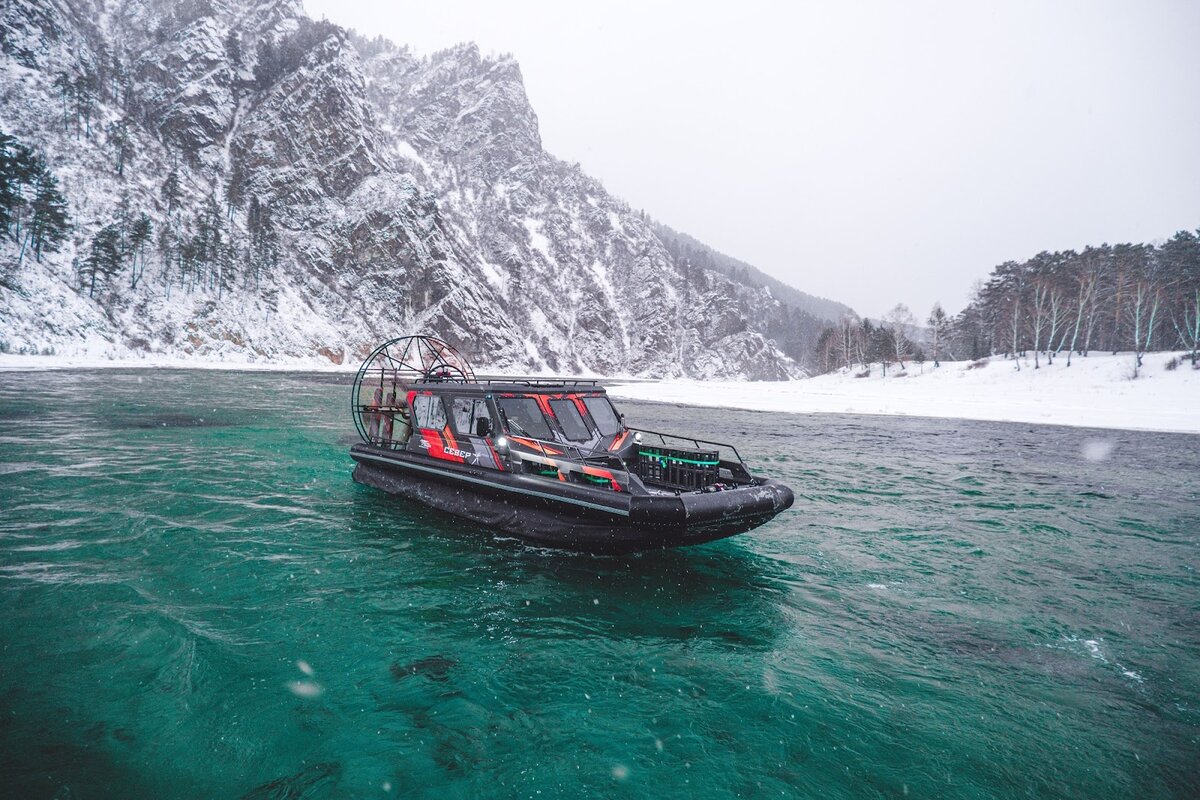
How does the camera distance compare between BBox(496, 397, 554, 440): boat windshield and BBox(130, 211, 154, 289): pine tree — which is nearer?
BBox(496, 397, 554, 440): boat windshield

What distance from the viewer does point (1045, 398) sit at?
3894 centimetres

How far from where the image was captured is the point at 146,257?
65.2 m

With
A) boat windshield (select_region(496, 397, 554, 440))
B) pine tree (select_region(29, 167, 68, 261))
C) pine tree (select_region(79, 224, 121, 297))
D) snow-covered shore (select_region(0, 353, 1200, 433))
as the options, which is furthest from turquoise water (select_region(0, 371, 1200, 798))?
pine tree (select_region(29, 167, 68, 261))

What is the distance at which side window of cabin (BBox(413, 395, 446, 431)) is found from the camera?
32.8 ft

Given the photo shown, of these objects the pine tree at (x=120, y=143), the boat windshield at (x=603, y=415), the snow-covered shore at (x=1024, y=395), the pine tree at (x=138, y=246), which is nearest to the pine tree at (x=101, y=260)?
the pine tree at (x=138, y=246)

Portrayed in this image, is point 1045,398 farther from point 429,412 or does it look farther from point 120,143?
point 120,143

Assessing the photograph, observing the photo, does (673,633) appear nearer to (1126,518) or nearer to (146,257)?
(1126,518)

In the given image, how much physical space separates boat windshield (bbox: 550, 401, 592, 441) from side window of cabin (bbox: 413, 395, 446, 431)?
7.57 ft

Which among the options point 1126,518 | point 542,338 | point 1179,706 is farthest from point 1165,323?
point 542,338

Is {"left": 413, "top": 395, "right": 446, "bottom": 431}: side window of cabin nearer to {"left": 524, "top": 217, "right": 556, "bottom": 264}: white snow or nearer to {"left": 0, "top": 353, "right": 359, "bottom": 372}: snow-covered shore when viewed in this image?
{"left": 0, "top": 353, "right": 359, "bottom": 372}: snow-covered shore

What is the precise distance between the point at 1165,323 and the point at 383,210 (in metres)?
106

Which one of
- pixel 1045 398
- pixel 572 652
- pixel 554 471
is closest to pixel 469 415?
pixel 554 471

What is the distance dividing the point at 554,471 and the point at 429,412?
360 cm

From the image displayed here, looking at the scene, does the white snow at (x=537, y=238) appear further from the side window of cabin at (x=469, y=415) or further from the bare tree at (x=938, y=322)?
the side window of cabin at (x=469, y=415)
